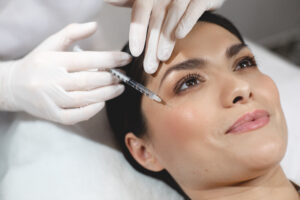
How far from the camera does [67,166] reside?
1.32 meters

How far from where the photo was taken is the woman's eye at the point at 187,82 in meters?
1.15

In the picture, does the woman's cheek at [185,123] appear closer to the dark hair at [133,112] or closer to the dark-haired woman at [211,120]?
the dark-haired woman at [211,120]

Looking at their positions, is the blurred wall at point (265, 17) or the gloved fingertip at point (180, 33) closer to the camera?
the gloved fingertip at point (180, 33)

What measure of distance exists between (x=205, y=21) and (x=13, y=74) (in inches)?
28.4

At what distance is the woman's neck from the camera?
1.20m

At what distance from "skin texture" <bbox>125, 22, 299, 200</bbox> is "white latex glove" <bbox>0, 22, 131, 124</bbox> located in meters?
0.15

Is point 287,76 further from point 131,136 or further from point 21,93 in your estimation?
point 21,93

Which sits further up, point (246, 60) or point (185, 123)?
point (246, 60)

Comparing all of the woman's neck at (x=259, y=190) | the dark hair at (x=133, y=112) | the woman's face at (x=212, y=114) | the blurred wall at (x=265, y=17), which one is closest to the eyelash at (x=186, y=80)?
the woman's face at (x=212, y=114)

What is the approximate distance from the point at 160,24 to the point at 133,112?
0.32 m

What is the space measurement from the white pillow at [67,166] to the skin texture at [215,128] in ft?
0.59

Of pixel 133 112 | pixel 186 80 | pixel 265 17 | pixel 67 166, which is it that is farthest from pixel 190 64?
pixel 265 17

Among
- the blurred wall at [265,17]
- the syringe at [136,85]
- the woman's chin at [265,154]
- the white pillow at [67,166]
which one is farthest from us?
the blurred wall at [265,17]

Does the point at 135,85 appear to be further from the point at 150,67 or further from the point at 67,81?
the point at 67,81
